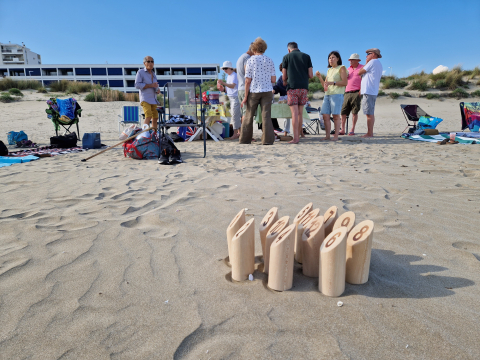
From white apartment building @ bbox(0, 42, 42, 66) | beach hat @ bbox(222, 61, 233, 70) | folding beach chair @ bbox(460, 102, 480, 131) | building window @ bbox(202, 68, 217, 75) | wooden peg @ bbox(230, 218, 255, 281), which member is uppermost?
white apartment building @ bbox(0, 42, 42, 66)

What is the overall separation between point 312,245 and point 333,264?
7.5 inches

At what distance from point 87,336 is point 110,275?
45 centimetres

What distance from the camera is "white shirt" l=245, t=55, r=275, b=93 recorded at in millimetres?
5988

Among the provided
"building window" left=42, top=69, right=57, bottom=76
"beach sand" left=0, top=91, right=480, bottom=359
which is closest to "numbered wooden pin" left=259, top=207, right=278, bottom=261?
"beach sand" left=0, top=91, right=480, bottom=359

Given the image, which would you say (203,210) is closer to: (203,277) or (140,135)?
(203,277)

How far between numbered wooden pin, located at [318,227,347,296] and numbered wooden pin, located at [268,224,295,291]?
0.14 metres

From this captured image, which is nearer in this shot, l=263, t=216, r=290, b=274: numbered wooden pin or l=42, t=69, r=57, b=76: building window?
l=263, t=216, r=290, b=274: numbered wooden pin

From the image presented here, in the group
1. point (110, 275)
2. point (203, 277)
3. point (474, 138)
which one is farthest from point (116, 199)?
point (474, 138)

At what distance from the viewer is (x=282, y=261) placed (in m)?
1.43

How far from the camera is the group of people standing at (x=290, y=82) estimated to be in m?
6.11

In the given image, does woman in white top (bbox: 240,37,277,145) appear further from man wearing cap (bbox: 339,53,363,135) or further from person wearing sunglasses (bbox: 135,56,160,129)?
man wearing cap (bbox: 339,53,363,135)

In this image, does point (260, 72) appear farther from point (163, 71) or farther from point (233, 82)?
point (163, 71)

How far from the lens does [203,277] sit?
5.37ft

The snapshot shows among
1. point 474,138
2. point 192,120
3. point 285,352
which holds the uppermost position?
point 192,120
